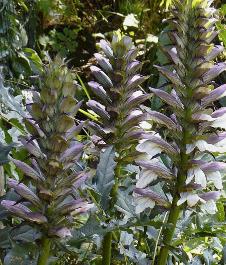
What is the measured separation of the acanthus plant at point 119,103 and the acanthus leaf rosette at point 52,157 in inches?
9.8

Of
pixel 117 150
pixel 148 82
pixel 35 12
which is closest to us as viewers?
pixel 117 150

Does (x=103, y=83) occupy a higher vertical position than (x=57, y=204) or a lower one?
higher

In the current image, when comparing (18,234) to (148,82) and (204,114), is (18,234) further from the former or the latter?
(148,82)

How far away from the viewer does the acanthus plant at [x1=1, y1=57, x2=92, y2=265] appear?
97 centimetres

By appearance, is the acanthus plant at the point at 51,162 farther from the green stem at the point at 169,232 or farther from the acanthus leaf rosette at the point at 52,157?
the green stem at the point at 169,232

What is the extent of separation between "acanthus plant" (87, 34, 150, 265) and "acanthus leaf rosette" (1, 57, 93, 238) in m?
0.25

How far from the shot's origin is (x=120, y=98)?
4.23 ft

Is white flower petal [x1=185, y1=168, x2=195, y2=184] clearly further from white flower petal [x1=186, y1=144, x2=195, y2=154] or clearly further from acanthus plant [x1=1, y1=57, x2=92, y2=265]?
acanthus plant [x1=1, y1=57, x2=92, y2=265]

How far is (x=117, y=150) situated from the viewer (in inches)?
50.8

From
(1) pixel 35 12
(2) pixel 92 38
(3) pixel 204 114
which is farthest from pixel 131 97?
(2) pixel 92 38

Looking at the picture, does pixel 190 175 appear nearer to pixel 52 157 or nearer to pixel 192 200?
pixel 192 200

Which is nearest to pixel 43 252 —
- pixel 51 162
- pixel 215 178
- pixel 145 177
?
pixel 51 162

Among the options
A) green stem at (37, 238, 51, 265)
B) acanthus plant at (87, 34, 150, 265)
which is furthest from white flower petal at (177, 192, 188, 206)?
green stem at (37, 238, 51, 265)

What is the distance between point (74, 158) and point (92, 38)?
12.2 feet
